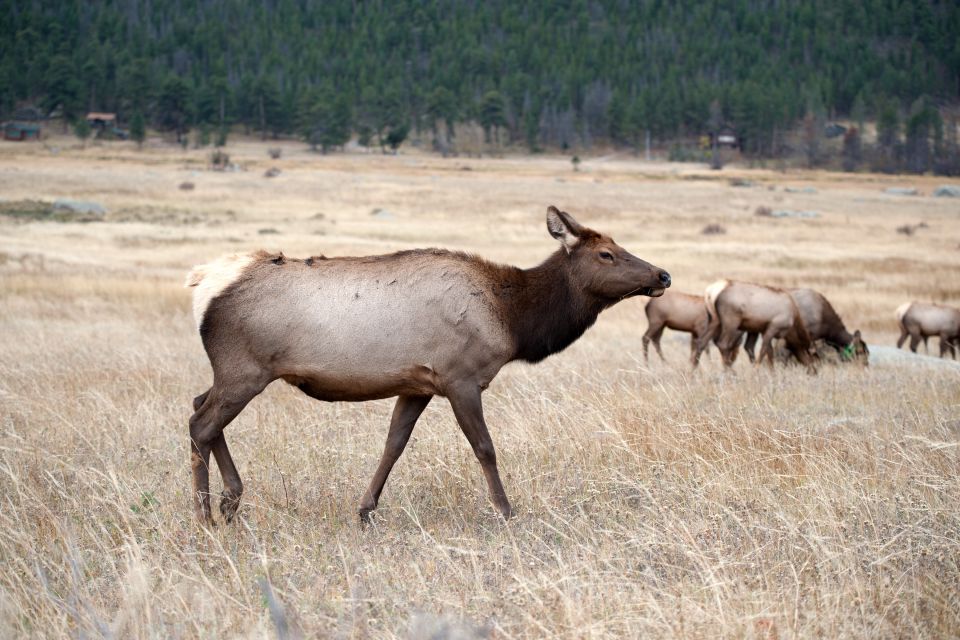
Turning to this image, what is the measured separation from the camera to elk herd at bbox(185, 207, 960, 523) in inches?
254

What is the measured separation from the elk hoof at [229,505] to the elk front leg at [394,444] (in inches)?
32.0

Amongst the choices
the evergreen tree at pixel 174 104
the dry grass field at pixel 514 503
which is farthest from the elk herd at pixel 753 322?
the evergreen tree at pixel 174 104

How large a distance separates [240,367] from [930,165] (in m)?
141

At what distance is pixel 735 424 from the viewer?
28.5 ft

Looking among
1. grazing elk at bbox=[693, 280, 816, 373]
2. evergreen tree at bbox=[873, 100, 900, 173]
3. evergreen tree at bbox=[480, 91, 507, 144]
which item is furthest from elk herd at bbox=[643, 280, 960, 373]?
evergreen tree at bbox=[480, 91, 507, 144]

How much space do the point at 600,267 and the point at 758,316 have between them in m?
9.69

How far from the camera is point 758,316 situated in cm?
1630

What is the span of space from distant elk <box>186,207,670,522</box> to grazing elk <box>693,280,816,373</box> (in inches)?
397

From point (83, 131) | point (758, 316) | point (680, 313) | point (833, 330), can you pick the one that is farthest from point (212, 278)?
point (83, 131)

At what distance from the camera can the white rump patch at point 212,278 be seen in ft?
21.6

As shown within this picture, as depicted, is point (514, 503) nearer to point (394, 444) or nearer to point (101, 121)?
point (394, 444)

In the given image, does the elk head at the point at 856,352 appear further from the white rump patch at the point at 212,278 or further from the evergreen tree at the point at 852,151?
the evergreen tree at the point at 852,151

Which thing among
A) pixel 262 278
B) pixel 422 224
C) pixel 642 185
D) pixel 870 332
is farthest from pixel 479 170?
pixel 262 278

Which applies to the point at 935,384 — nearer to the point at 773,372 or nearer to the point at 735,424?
the point at 773,372
